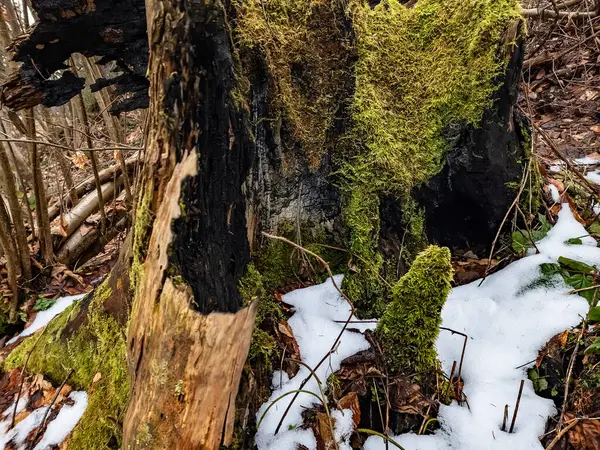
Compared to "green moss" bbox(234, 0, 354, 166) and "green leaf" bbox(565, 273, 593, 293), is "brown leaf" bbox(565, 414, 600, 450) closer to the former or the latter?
"green leaf" bbox(565, 273, 593, 293)

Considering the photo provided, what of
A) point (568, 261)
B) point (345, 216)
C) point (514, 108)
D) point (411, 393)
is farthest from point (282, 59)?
point (568, 261)

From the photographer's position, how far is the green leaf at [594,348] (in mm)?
1744

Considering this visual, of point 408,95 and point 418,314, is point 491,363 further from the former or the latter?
point 408,95

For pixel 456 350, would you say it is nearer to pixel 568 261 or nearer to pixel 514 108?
pixel 568 261

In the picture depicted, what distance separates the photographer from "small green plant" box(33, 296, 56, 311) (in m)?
3.35

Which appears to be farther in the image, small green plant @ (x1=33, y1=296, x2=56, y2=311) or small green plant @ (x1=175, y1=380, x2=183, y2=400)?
small green plant @ (x1=33, y1=296, x2=56, y2=311)

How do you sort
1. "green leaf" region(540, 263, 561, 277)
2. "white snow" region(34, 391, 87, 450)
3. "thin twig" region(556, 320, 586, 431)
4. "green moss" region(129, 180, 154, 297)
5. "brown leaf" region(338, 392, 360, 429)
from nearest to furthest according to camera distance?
1. "green moss" region(129, 180, 154, 297)
2. "thin twig" region(556, 320, 586, 431)
3. "brown leaf" region(338, 392, 360, 429)
4. "white snow" region(34, 391, 87, 450)
5. "green leaf" region(540, 263, 561, 277)

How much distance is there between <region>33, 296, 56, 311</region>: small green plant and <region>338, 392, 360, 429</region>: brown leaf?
2.87 meters

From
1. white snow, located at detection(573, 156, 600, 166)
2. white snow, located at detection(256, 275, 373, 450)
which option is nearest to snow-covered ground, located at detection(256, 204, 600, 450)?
white snow, located at detection(256, 275, 373, 450)

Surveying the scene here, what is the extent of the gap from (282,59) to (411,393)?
6.13 feet

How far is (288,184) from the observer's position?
2.24 meters

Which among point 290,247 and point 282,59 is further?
point 290,247

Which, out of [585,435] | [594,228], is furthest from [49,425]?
[594,228]

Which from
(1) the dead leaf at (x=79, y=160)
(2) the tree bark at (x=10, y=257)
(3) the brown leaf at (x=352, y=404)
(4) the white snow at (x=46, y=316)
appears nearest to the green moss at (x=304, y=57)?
(3) the brown leaf at (x=352, y=404)
